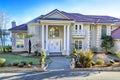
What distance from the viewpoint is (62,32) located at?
31.3 metres

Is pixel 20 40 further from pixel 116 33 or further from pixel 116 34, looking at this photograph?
pixel 116 33

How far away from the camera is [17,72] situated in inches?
655

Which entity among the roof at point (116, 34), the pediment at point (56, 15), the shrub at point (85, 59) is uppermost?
the pediment at point (56, 15)

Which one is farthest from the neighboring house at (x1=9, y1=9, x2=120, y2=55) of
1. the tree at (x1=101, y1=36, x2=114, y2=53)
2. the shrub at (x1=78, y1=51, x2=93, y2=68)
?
the shrub at (x1=78, y1=51, x2=93, y2=68)

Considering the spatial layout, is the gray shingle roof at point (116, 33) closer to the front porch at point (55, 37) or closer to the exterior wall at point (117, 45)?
the exterior wall at point (117, 45)

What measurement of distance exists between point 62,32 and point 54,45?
2.64 m

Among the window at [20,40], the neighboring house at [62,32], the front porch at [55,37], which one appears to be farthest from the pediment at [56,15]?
the window at [20,40]

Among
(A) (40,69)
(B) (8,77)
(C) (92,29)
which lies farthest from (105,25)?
(B) (8,77)

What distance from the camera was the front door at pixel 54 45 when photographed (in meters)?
31.1

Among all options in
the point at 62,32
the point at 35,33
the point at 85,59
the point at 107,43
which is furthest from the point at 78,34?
the point at 85,59

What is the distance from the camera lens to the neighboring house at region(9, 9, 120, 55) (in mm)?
29125

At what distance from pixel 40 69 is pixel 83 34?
1582 centimetres

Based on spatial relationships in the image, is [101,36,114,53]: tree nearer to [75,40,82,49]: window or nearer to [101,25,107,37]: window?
[101,25,107,37]: window

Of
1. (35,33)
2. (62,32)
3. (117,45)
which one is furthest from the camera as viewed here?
(62,32)
